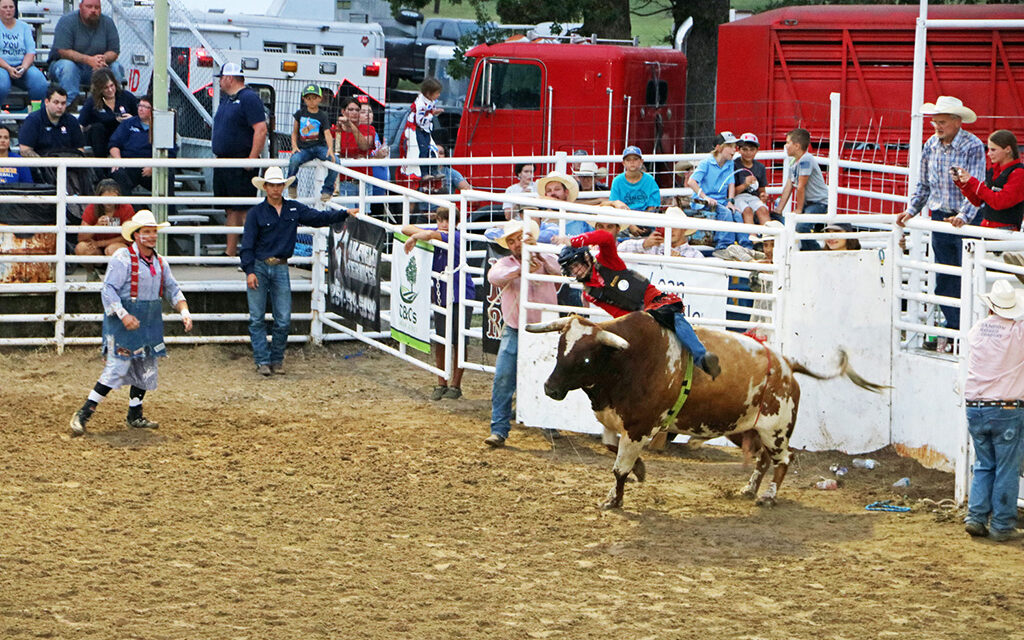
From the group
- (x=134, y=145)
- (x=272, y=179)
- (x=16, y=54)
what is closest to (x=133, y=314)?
(x=272, y=179)

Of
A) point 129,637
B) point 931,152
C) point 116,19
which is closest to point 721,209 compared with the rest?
point 931,152

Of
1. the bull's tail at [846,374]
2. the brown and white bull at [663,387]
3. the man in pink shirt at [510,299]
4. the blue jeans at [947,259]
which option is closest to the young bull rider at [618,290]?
the brown and white bull at [663,387]

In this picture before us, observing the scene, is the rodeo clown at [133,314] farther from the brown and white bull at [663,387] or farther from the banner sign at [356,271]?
the brown and white bull at [663,387]

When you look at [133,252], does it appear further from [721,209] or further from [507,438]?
[721,209]

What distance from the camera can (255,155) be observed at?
14672mm

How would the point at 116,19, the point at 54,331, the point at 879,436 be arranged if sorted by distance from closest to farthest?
the point at 879,436
the point at 54,331
the point at 116,19

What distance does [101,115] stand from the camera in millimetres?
15125

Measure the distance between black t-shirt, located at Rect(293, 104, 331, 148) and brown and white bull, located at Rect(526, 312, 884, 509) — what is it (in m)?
6.08

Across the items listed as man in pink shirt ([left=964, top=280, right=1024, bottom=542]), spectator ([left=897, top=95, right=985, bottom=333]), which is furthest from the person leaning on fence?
man in pink shirt ([left=964, top=280, right=1024, bottom=542])

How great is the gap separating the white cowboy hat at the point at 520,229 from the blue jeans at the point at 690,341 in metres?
1.98

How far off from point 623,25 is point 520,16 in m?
1.84

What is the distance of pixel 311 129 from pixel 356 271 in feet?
6.11

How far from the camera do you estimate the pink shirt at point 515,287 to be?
11.2 m

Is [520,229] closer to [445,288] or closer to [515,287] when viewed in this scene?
[515,287]
